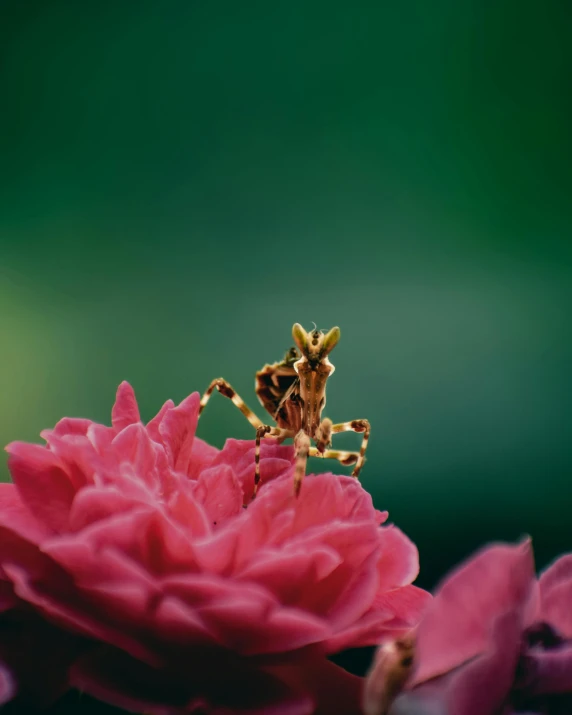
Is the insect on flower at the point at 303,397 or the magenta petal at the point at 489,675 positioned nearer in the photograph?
the magenta petal at the point at 489,675

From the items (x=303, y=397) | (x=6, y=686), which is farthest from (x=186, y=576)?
(x=303, y=397)

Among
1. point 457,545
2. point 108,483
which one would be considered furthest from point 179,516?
point 457,545

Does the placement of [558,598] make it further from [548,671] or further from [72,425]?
[72,425]

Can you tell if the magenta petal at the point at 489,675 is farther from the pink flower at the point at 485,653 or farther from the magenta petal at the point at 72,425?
the magenta petal at the point at 72,425

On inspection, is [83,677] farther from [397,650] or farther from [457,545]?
[457,545]

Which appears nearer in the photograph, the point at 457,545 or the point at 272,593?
the point at 272,593

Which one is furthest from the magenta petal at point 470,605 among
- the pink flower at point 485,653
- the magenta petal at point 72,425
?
the magenta petal at point 72,425
